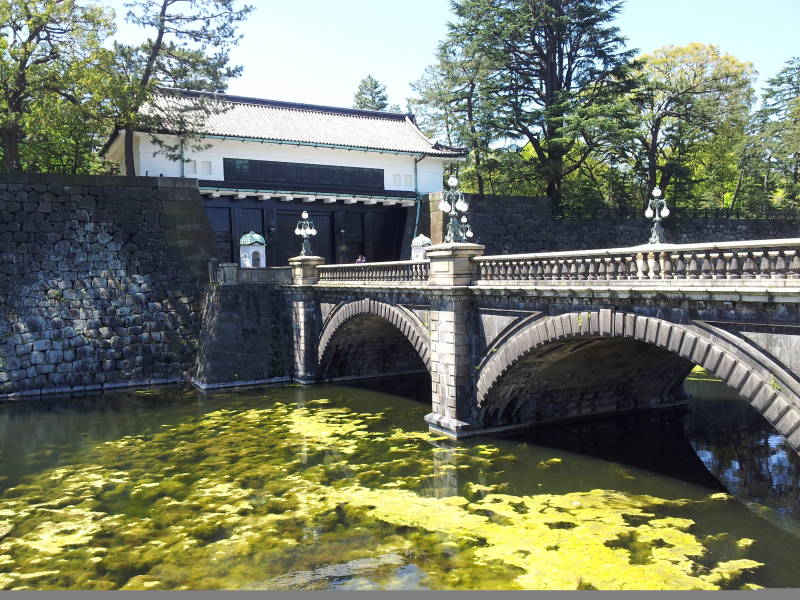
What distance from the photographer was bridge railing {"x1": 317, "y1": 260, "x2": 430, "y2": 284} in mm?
18859

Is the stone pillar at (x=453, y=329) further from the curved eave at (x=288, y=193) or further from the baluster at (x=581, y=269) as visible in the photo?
the curved eave at (x=288, y=193)

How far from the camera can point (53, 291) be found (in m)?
25.7

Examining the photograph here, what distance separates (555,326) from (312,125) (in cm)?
2458

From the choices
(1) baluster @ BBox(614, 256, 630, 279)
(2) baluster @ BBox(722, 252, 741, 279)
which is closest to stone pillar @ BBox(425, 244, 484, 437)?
(1) baluster @ BBox(614, 256, 630, 279)

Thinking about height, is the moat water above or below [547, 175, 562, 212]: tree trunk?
below

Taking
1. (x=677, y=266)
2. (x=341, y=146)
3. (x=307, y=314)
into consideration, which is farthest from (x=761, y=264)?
(x=341, y=146)

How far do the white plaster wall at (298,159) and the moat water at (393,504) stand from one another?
578 inches

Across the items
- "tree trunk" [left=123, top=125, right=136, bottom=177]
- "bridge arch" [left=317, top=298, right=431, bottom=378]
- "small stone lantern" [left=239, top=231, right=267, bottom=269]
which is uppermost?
"tree trunk" [left=123, top=125, right=136, bottom=177]

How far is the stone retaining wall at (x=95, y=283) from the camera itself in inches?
992

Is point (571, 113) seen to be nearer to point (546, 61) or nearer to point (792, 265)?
point (546, 61)

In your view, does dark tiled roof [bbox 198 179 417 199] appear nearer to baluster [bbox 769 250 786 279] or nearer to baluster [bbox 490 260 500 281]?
baluster [bbox 490 260 500 281]

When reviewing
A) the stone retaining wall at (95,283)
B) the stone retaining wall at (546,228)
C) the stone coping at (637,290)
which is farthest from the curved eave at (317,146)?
the stone coping at (637,290)

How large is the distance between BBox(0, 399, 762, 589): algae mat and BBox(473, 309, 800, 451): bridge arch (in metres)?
1.92

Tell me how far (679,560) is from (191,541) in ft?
26.1
